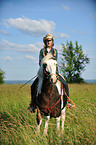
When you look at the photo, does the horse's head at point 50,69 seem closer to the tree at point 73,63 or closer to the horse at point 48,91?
the horse at point 48,91

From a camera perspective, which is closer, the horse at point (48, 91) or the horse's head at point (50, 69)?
the horse's head at point (50, 69)

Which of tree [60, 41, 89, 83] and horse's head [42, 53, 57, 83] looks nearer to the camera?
horse's head [42, 53, 57, 83]

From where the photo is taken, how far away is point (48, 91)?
3.83 meters

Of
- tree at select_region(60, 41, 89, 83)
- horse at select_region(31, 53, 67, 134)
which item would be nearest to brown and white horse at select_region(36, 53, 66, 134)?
horse at select_region(31, 53, 67, 134)

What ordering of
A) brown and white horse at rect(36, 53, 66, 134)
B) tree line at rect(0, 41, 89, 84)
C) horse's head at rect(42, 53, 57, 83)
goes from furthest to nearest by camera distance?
tree line at rect(0, 41, 89, 84), brown and white horse at rect(36, 53, 66, 134), horse's head at rect(42, 53, 57, 83)

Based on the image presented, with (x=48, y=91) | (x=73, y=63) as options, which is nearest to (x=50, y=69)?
(x=48, y=91)

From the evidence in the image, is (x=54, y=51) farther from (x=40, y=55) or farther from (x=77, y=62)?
(x=77, y=62)

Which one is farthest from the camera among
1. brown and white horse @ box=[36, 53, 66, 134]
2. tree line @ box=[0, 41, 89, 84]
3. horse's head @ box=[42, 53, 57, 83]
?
tree line @ box=[0, 41, 89, 84]

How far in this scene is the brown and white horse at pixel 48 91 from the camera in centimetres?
370

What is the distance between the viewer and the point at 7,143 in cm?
402

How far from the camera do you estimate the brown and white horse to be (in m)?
3.70

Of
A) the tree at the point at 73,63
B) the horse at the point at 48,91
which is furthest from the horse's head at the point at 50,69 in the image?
the tree at the point at 73,63

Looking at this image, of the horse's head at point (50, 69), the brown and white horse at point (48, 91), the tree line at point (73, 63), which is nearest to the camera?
the horse's head at point (50, 69)

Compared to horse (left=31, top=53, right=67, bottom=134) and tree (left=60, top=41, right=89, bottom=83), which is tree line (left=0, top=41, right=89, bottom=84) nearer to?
tree (left=60, top=41, right=89, bottom=83)
